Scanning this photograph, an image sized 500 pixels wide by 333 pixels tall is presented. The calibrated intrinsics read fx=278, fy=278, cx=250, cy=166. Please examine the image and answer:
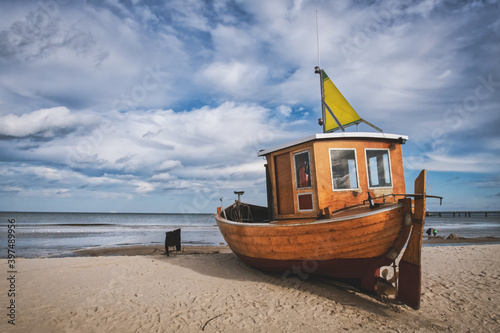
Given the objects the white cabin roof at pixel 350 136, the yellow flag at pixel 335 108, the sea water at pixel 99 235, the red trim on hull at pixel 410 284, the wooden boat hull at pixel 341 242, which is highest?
the yellow flag at pixel 335 108

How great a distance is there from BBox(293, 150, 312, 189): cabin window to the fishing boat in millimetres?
24

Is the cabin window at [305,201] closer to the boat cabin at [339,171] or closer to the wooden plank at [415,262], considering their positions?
the boat cabin at [339,171]

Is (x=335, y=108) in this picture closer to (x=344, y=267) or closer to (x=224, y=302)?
(x=344, y=267)

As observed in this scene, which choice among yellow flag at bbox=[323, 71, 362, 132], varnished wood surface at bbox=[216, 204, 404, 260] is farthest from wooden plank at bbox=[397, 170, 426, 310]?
yellow flag at bbox=[323, 71, 362, 132]

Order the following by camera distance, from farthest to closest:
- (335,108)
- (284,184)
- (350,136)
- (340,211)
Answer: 1. (335,108)
2. (284,184)
3. (350,136)
4. (340,211)

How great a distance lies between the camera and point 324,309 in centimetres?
550

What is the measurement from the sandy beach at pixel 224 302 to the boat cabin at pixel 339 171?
196cm

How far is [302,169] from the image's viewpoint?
682 centimetres

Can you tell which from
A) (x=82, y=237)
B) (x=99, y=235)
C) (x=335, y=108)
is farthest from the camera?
(x=99, y=235)

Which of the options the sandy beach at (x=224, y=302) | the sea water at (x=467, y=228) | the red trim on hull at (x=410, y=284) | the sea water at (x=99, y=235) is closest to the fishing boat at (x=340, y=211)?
the red trim on hull at (x=410, y=284)

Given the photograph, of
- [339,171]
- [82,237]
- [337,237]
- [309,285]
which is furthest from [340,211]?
[82,237]

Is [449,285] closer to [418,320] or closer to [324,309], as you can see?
[418,320]

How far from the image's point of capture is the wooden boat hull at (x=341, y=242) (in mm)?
5301

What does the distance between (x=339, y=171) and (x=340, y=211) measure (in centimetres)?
95
